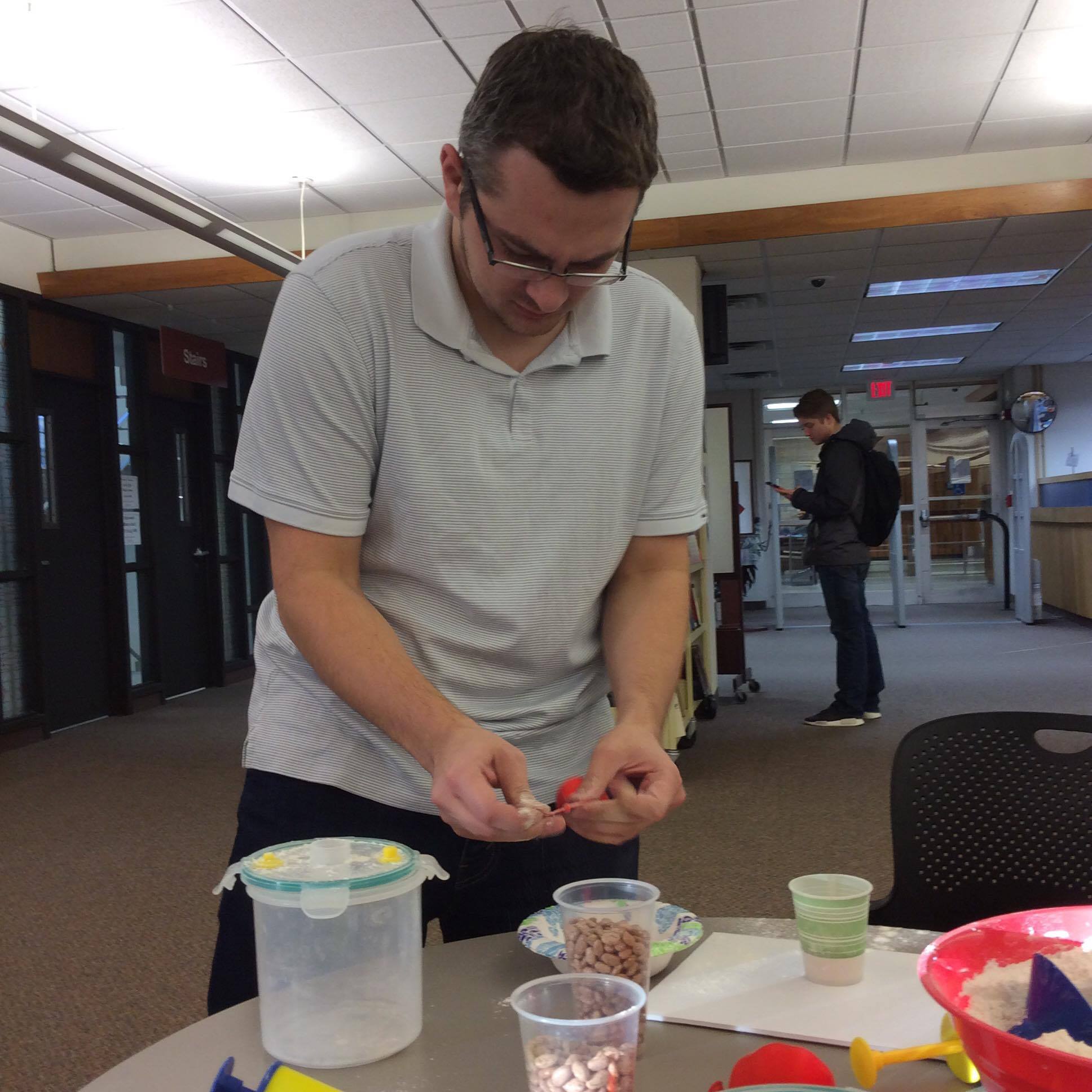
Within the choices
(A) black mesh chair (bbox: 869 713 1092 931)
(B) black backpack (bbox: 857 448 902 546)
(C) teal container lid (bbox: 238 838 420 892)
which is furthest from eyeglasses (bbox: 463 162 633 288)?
(B) black backpack (bbox: 857 448 902 546)

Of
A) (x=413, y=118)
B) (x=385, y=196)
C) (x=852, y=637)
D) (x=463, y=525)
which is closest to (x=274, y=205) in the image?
(x=385, y=196)

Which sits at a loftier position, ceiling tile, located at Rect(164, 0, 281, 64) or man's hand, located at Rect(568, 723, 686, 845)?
ceiling tile, located at Rect(164, 0, 281, 64)

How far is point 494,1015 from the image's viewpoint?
2.93ft

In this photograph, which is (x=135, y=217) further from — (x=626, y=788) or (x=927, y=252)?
(x=626, y=788)

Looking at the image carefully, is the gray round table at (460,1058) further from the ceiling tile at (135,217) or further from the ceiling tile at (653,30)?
the ceiling tile at (135,217)

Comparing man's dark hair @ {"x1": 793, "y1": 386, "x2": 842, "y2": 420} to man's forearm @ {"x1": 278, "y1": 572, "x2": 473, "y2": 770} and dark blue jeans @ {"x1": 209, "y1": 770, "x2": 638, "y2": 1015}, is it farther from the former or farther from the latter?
man's forearm @ {"x1": 278, "y1": 572, "x2": 473, "y2": 770}

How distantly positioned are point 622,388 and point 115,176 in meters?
3.55

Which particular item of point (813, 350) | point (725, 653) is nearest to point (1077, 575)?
point (813, 350)

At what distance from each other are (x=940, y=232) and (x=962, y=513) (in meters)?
6.79

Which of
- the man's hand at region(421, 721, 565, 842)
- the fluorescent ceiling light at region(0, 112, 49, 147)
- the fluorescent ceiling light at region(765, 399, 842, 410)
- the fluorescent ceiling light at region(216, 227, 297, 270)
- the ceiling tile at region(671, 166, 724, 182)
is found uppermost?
the ceiling tile at region(671, 166, 724, 182)

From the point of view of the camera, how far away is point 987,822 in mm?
1522

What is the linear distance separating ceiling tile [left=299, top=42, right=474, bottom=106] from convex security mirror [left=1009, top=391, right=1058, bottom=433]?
29.8 feet

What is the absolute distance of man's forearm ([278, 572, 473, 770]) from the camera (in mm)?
974

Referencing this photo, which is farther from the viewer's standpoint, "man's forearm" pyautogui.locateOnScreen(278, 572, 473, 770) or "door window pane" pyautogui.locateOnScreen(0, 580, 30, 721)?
"door window pane" pyautogui.locateOnScreen(0, 580, 30, 721)
